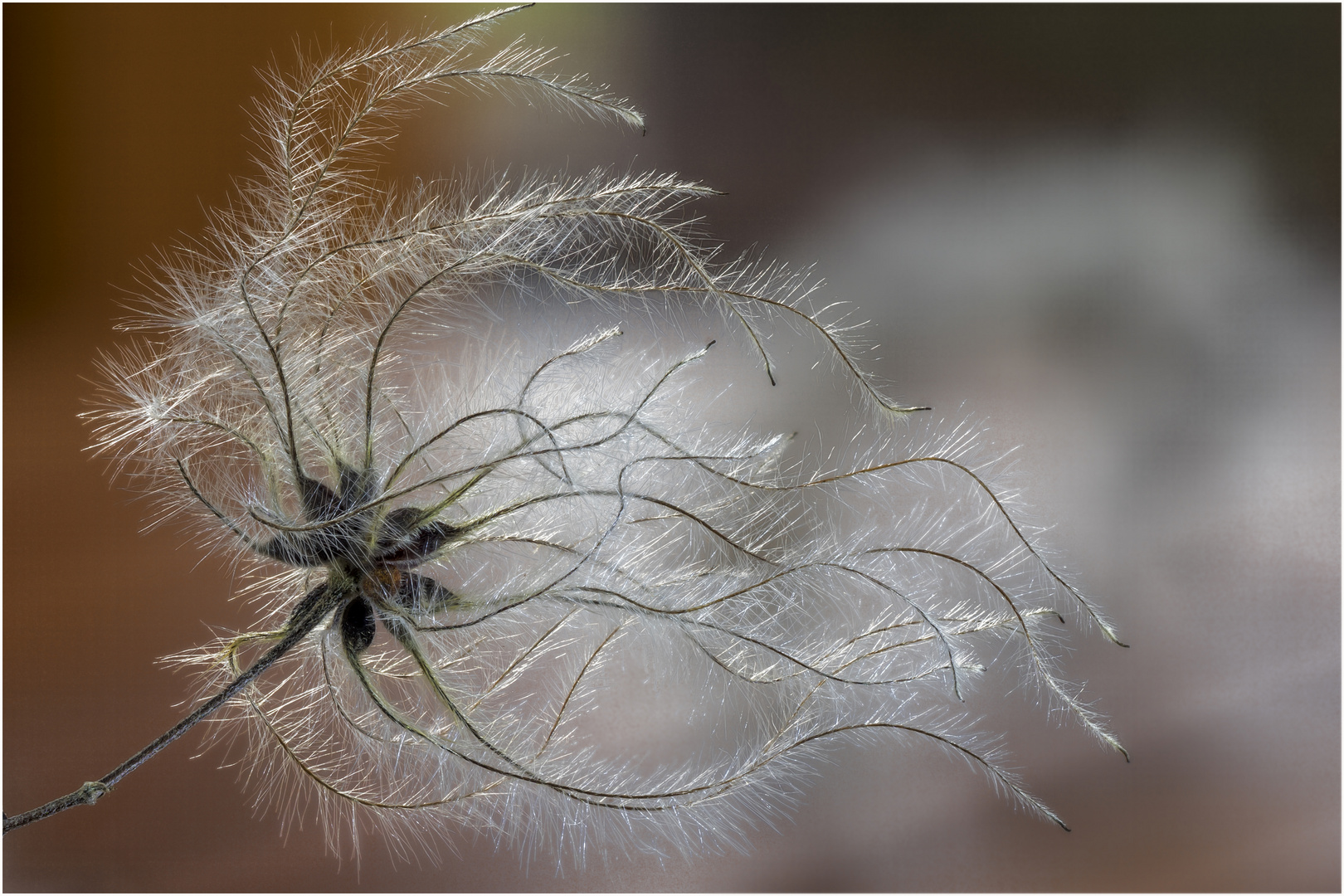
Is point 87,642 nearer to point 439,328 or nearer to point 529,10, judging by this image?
point 439,328

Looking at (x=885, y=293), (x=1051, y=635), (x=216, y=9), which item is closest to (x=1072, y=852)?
(x=1051, y=635)

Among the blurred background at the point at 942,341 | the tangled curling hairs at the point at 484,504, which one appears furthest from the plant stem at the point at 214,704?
the blurred background at the point at 942,341

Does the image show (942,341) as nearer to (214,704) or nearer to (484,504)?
(484,504)

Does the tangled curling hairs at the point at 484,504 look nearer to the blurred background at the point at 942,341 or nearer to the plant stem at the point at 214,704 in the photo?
the plant stem at the point at 214,704

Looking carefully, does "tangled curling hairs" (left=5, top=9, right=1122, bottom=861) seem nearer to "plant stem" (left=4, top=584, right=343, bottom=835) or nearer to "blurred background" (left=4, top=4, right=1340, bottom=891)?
"plant stem" (left=4, top=584, right=343, bottom=835)

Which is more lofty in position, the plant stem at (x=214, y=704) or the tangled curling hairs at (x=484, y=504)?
the tangled curling hairs at (x=484, y=504)

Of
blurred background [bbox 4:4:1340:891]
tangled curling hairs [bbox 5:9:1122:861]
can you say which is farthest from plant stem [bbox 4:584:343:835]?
blurred background [bbox 4:4:1340:891]

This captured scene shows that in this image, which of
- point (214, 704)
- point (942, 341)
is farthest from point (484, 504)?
point (942, 341)
